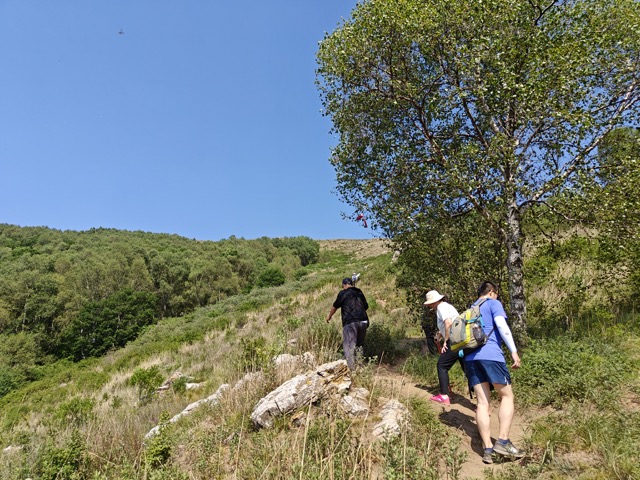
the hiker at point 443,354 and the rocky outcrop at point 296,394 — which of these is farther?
the hiker at point 443,354

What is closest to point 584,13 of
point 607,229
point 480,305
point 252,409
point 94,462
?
point 607,229

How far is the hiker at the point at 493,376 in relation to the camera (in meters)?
3.99

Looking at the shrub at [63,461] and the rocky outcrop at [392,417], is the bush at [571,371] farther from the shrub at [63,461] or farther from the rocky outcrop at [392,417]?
the shrub at [63,461]

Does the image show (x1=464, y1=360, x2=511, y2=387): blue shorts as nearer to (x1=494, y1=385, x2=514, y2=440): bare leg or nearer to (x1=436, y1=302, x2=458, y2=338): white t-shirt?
(x1=494, y1=385, x2=514, y2=440): bare leg

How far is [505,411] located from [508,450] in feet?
1.28

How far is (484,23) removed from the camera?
6.98 meters

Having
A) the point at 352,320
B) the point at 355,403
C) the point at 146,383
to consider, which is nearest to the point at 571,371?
the point at 355,403

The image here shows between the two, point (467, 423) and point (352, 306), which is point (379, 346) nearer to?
point (352, 306)

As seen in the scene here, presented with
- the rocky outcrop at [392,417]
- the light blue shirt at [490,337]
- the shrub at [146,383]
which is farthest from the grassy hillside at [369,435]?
the shrub at [146,383]

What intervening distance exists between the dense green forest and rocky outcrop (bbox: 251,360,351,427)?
38.7 m

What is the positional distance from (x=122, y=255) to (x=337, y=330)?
65.7m

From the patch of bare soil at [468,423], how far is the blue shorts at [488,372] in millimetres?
755

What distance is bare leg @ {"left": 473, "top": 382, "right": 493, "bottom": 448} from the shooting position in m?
4.12

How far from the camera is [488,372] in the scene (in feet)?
13.7
